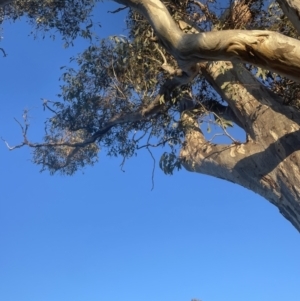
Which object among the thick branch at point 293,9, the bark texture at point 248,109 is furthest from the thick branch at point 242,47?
the thick branch at point 293,9

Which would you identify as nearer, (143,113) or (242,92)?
(242,92)

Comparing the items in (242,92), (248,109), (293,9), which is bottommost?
(293,9)

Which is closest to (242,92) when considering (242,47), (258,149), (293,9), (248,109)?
(248,109)

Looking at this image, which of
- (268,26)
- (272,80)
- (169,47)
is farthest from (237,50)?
(268,26)

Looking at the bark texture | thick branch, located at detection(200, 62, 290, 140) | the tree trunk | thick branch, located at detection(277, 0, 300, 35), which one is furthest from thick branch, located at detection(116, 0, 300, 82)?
thick branch, located at detection(200, 62, 290, 140)

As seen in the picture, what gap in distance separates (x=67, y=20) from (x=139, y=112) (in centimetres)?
211

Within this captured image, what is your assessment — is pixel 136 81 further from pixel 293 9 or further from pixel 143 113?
pixel 293 9

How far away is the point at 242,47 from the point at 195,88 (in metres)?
4.03

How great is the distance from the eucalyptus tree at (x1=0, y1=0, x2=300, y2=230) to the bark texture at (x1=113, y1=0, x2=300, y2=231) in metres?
0.01

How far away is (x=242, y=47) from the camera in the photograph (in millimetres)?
4262

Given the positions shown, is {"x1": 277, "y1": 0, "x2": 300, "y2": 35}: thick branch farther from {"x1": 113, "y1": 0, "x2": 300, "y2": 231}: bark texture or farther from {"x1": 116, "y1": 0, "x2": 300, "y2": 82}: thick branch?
{"x1": 116, "y1": 0, "x2": 300, "y2": 82}: thick branch

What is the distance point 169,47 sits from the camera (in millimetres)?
4707

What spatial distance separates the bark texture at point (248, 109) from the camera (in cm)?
425

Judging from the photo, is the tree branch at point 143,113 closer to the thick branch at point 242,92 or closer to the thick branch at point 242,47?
the thick branch at point 242,92
